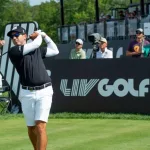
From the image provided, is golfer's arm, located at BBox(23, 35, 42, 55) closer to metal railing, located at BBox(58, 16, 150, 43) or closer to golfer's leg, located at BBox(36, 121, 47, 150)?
golfer's leg, located at BBox(36, 121, 47, 150)

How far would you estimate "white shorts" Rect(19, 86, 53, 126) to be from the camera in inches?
352

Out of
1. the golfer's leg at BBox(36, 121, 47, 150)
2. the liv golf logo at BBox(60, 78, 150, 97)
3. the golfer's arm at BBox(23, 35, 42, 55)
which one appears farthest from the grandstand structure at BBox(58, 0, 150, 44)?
the golfer's leg at BBox(36, 121, 47, 150)

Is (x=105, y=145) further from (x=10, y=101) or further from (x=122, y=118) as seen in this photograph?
(x=10, y=101)

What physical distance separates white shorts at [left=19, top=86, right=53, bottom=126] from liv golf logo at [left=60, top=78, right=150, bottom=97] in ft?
20.4

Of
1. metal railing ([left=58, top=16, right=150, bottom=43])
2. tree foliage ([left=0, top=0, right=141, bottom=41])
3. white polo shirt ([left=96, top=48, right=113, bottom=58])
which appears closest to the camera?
white polo shirt ([left=96, top=48, right=113, bottom=58])

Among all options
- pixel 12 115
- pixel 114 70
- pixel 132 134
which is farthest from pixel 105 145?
pixel 12 115

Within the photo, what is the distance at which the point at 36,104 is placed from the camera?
354 inches

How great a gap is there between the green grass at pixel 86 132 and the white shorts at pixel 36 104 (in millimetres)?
1554

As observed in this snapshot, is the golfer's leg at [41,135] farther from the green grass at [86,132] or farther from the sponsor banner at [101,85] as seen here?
the sponsor banner at [101,85]

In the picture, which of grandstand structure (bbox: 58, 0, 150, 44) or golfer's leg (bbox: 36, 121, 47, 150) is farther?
grandstand structure (bbox: 58, 0, 150, 44)

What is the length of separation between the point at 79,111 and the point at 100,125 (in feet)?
8.15

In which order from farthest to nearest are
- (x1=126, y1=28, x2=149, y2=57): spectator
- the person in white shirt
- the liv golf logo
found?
the person in white shirt
(x1=126, y1=28, x2=149, y2=57): spectator
the liv golf logo

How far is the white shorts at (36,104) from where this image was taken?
895cm

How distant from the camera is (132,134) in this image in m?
11.9
